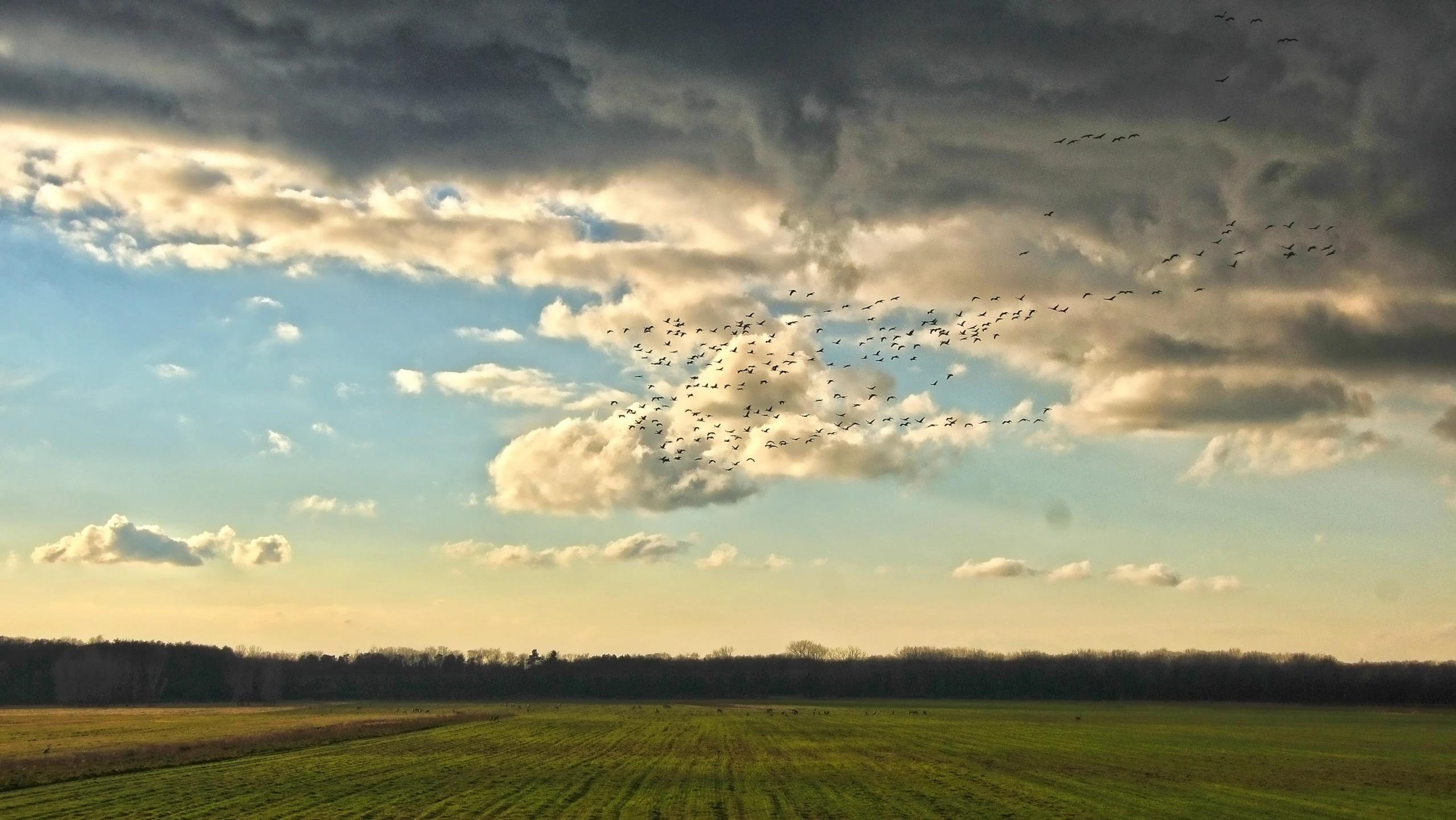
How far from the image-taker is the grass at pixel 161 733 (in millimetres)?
51344

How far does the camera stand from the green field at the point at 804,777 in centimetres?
3791

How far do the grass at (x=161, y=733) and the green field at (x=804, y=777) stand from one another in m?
2.34

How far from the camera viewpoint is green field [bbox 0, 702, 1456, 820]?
124ft

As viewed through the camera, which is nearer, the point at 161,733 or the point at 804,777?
the point at 804,777

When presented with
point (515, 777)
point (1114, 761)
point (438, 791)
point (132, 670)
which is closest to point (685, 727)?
point (1114, 761)

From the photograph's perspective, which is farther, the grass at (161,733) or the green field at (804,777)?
the grass at (161,733)

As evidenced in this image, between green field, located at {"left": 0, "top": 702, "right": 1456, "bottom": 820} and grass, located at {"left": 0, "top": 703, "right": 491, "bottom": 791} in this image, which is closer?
green field, located at {"left": 0, "top": 702, "right": 1456, "bottom": 820}

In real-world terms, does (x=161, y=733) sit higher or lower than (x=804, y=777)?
higher

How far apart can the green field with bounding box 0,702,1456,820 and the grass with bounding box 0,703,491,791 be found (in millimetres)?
2337

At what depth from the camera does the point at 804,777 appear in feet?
163

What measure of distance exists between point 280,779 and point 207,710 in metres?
113

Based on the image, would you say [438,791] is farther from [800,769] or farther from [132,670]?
[132,670]

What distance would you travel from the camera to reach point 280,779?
47.4 meters

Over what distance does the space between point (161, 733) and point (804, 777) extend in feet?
183
